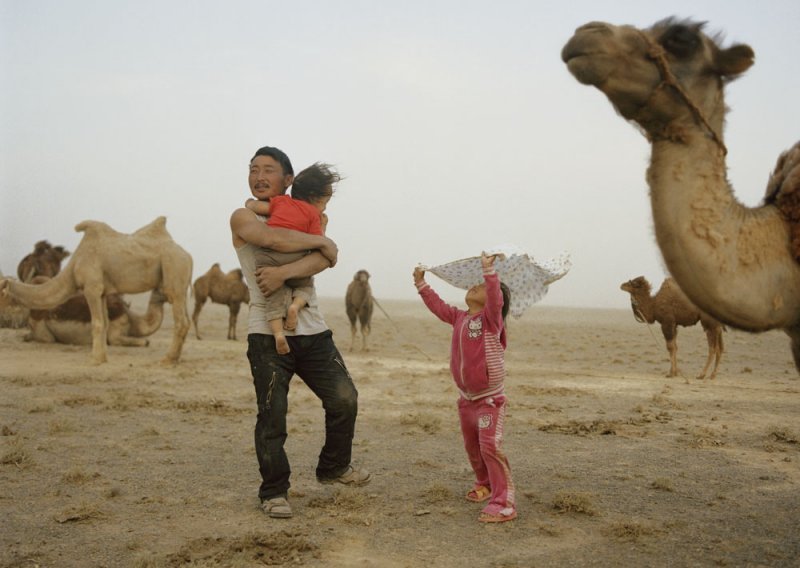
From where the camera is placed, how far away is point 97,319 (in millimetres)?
12609

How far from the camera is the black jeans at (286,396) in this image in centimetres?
443

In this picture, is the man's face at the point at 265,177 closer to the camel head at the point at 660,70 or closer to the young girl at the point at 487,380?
the young girl at the point at 487,380

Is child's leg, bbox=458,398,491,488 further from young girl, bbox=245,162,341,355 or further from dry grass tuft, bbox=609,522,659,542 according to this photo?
young girl, bbox=245,162,341,355

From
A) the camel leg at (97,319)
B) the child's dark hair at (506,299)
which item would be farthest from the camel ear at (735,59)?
the camel leg at (97,319)

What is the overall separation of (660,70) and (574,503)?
2.78m

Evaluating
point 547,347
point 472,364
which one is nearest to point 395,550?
point 472,364

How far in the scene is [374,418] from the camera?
326 inches

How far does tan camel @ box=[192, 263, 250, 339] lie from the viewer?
20.5 metres

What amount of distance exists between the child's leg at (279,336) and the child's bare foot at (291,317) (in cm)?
5

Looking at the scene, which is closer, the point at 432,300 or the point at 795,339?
the point at 795,339

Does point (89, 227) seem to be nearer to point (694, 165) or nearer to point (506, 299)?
point (506, 299)

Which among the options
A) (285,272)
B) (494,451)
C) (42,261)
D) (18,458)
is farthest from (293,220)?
(42,261)

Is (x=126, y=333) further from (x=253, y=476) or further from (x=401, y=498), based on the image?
(x=401, y=498)

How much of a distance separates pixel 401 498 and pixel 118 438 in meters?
3.35
